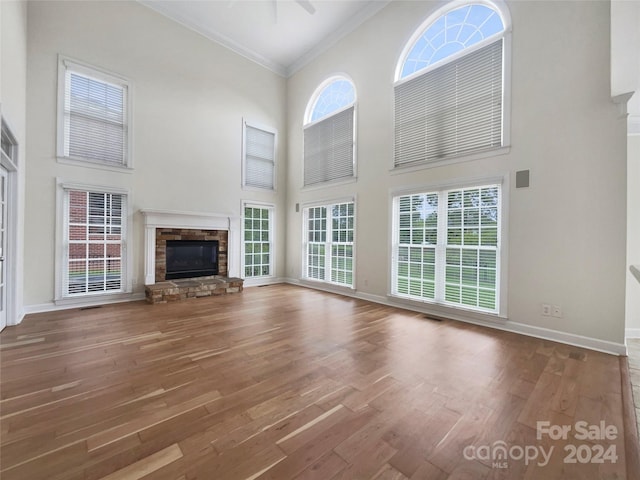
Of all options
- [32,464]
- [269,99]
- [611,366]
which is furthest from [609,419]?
[269,99]

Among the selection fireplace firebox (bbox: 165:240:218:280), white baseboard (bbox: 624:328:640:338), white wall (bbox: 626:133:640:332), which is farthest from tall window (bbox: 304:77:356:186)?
white baseboard (bbox: 624:328:640:338)

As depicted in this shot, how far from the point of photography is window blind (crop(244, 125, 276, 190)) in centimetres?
651

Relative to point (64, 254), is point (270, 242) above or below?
above

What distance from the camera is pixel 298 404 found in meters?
1.88

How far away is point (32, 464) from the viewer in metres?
1.36

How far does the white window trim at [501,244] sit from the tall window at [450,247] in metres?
0.05

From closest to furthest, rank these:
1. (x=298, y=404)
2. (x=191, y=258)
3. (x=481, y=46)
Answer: (x=298, y=404) → (x=481, y=46) → (x=191, y=258)

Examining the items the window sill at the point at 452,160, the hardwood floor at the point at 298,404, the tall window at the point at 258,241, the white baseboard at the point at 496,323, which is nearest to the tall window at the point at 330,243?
the white baseboard at the point at 496,323

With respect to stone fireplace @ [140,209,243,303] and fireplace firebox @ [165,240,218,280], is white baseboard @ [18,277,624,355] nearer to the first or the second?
stone fireplace @ [140,209,243,303]

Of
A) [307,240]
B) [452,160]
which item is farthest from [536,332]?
[307,240]

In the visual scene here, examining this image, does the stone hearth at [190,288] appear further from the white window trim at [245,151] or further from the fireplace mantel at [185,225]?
the white window trim at [245,151]

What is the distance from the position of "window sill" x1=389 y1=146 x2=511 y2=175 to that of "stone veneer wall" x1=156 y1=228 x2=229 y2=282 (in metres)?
3.78

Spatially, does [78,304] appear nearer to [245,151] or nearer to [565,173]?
[245,151]

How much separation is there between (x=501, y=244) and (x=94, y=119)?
6.51 metres
